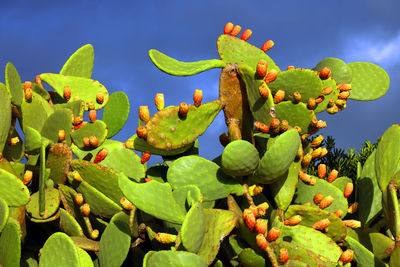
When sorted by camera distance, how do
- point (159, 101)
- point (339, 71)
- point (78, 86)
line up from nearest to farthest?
point (159, 101) → point (339, 71) → point (78, 86)

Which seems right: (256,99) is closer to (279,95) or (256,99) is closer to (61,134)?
(279,95)

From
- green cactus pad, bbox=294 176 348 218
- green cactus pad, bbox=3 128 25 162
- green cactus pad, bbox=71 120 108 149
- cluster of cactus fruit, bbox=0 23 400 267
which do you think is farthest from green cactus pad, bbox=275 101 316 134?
green cactus pad, bbox=3 128 25 162

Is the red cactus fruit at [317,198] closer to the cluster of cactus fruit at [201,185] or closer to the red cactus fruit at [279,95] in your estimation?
the cluster of cactus fruit at [201,185]

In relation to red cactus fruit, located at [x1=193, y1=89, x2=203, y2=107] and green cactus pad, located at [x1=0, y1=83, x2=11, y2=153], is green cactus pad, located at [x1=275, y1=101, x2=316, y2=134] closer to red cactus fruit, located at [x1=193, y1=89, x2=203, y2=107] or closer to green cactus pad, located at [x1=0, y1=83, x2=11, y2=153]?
red cactus fruit, located at [x1=193, y1=89, x2=203, y2=107]

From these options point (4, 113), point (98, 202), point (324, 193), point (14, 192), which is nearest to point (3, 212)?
point (14, 192)

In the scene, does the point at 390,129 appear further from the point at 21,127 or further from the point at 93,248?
the point at 21,127

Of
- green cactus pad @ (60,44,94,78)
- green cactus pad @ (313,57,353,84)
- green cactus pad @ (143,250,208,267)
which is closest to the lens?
green cactus pad @ (143,250,208,267)

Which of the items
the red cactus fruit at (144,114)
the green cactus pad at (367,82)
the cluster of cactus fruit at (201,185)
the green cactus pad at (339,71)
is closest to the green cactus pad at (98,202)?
the cluster of cactus fruit at (201,185)

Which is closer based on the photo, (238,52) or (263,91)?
(263,91)
